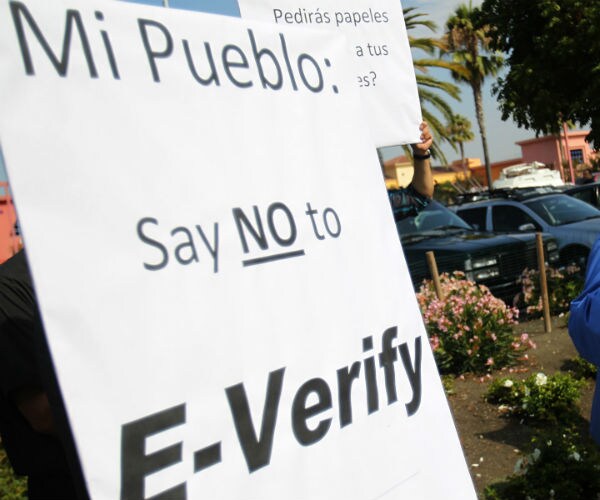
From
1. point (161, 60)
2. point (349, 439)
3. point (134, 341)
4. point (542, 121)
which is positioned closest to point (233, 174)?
point (161, 60)

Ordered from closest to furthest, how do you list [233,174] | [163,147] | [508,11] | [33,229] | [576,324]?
[33,229]
[163,147]
[233,174]
[576,324]
[508,11]

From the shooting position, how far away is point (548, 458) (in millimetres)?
3686

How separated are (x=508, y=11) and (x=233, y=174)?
1026cm

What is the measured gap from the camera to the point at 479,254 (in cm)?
845

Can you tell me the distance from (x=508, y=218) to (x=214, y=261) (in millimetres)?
10553

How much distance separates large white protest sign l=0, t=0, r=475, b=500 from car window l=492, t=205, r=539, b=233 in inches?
389

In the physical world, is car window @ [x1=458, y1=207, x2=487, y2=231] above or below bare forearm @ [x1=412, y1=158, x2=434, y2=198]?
below

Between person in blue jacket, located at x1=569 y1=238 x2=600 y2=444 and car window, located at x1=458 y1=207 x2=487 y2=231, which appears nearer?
person in blue jacket, located at x1=569 y1=238 x2=600 y2=444

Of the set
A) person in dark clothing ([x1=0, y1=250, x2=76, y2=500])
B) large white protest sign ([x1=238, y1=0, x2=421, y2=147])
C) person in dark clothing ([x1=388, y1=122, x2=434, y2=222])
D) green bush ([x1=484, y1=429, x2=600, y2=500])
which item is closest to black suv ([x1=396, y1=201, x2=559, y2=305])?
green bush ([x1=484, y1=429, x2=600, y2=500])

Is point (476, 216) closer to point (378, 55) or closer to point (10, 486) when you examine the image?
point (10, 486)

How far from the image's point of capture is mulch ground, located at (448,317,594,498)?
4.34 m

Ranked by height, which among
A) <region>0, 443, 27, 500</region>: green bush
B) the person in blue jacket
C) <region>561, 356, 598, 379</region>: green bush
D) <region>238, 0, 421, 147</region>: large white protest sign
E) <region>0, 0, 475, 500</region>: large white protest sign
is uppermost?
<region>238, 0, 421, 147</region>: large white protest sign

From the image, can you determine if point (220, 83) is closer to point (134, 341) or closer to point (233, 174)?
point (233, 174)

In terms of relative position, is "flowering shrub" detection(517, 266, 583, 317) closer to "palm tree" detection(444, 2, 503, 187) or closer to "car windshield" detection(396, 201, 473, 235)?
"car windshield" detection(396, 201, 473, 235)
